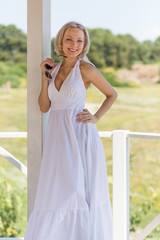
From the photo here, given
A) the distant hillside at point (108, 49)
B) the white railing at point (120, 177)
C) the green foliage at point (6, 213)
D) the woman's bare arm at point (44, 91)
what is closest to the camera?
the woman's bare arm at point (44, 91)

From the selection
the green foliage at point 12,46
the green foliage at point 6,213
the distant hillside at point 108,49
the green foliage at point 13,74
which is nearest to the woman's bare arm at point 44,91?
the green foliage at point 6,213

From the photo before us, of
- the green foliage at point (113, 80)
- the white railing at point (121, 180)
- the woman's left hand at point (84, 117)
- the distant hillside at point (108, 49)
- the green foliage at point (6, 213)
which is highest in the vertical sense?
the distant hillside at point (108, 49)

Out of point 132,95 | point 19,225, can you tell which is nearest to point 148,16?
point 132,95

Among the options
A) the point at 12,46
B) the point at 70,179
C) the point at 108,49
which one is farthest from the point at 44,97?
the point at 12,46

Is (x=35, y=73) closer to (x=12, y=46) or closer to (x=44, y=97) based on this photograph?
(x=44, y=97)

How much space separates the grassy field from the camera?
420 inches

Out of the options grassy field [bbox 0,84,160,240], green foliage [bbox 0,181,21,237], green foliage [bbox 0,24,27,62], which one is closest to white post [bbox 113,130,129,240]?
green foliage [bbox 0,181,21,237]

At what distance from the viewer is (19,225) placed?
374 inches

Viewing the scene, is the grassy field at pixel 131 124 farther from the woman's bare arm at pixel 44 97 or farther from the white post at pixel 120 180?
the woman's bare arm at pixel 44 97

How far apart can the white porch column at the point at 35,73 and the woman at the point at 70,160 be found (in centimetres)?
8

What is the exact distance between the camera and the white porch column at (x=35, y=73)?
8.52 ft

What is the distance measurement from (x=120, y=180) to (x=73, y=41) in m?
1.20

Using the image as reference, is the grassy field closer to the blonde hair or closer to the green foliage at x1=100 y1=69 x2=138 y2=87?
the green foliage at x1=100 y1=69 x2=138 y2=87

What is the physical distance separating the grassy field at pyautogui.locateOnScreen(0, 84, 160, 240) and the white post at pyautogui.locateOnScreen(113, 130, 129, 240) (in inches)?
288
